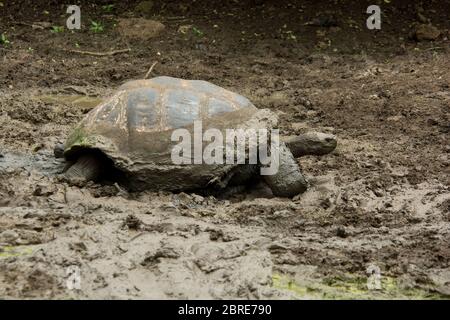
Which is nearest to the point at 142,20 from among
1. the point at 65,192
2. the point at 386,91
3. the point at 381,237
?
the point at 386,91

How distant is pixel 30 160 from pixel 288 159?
2.09 meters

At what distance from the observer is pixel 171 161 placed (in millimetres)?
4898

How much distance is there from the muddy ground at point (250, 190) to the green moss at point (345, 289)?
1cm

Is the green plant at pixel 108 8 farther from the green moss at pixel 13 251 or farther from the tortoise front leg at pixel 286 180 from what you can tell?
the green moss at pixel 13 251

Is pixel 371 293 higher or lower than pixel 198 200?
lower

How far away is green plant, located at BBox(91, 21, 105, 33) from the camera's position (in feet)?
32.6

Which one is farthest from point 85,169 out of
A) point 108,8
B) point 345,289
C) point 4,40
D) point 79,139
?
point 108,8

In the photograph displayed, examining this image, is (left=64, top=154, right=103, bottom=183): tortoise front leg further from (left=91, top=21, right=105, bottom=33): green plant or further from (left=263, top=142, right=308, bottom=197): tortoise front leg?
(left=91, top=21, right=105, bottom=33): green plant

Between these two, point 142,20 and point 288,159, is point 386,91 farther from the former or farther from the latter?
point 142,20

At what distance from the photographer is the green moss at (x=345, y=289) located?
3562 mm

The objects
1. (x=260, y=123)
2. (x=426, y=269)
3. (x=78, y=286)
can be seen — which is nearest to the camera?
(x=78, y=286)

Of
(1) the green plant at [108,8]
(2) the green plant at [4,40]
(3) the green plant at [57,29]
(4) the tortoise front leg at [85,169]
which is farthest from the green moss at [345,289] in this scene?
(1) the green plant at [108,8]

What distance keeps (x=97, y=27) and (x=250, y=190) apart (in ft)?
18.2

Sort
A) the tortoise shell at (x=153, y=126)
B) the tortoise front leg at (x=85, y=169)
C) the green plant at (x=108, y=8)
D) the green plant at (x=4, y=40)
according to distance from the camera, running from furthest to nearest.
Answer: the green plant at (x=108, y=8) → the green plant at (x=4, y=40) → the tortoise front leg at (x=85, y=169) → the tortoise shell at (x=153, y=126)
